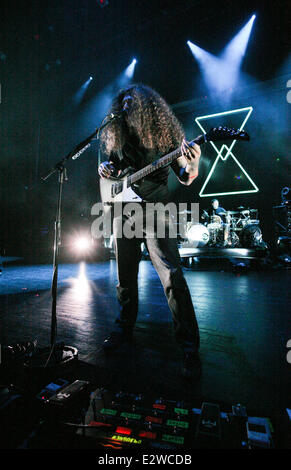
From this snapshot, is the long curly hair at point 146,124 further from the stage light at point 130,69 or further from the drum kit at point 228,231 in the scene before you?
the stage light at point 130,69

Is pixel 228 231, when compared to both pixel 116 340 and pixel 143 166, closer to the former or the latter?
pixel 143 166

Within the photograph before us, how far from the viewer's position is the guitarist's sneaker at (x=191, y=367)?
1.23 m

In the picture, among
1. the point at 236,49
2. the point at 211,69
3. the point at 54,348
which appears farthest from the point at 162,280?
the point at 211,69

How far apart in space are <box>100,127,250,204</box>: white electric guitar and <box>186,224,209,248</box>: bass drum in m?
5.91

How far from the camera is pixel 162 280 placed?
151cm

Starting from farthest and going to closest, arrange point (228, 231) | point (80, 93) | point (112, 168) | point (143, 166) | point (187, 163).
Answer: point (80, 93), point (228, 231), point (112, 168), point (143, 166), point (187, 163)

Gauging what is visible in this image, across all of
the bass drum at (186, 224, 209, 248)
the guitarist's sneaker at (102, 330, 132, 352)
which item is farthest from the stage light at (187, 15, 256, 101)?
the guitarist's sneaker at (102, 330, 132, 352)

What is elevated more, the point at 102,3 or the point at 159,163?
the point at 102,3

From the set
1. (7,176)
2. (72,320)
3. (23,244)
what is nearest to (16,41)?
(7,176)

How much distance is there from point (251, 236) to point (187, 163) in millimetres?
6710

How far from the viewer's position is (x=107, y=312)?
98.8 inches

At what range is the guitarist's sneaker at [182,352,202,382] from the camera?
1.23 metres

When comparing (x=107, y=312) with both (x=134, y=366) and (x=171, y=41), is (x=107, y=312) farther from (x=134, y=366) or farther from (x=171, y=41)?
(x=171, y=41)

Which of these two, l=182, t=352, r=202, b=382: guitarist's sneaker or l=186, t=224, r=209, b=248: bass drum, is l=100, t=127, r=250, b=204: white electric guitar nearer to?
l=182, t=352, r=202, b=382: guitarist's sneaker
